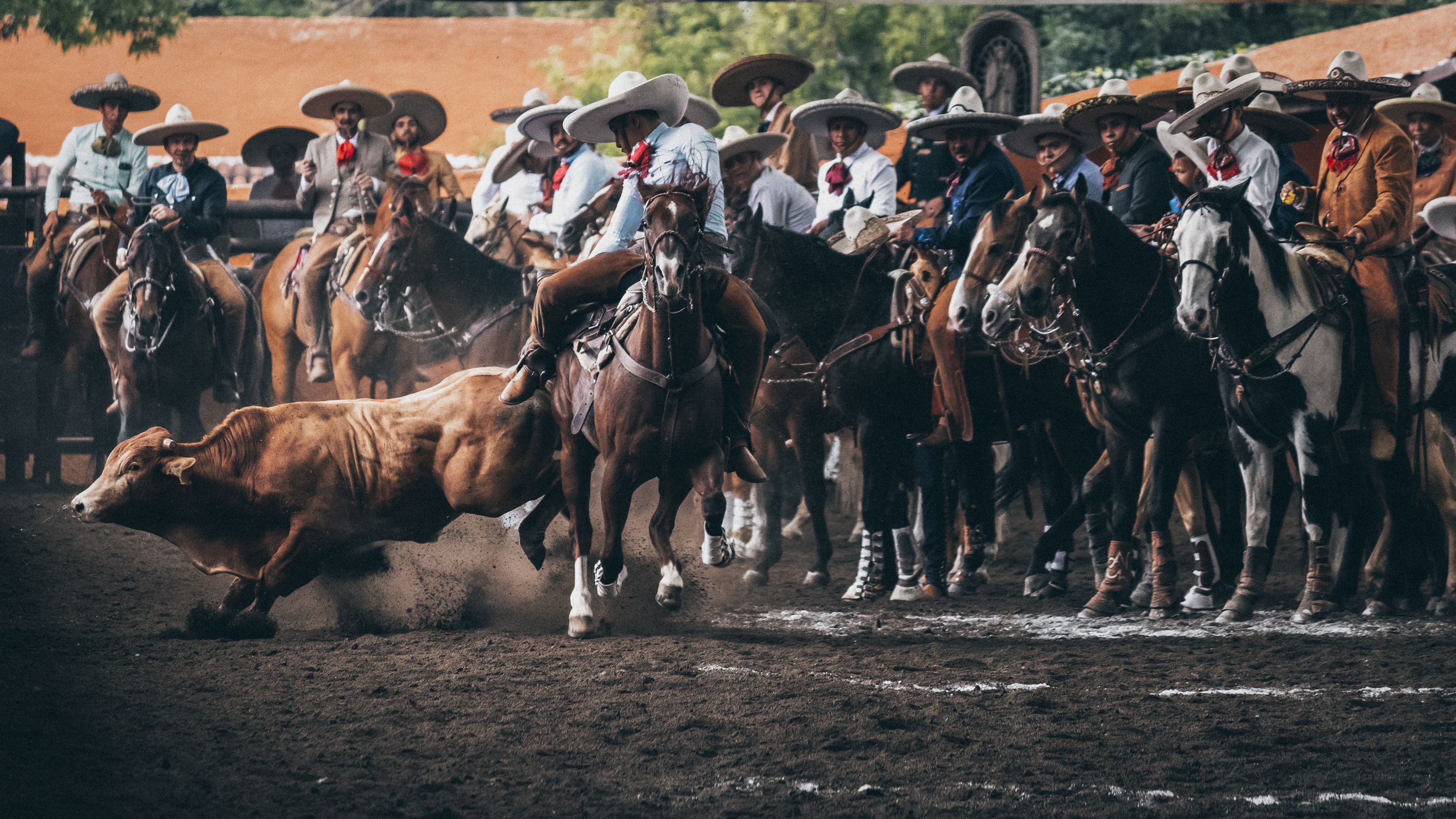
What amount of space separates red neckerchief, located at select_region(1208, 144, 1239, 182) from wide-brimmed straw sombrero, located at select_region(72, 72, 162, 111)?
8960 millimetres

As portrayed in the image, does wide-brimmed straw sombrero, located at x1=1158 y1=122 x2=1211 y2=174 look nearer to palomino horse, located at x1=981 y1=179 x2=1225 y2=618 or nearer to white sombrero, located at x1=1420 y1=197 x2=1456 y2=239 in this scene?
palomino horse, located at x1=981 y1=179 x2=1225 y2=618

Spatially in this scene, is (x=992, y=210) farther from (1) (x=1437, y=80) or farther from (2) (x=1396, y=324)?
(1) (x=1437, y=80)

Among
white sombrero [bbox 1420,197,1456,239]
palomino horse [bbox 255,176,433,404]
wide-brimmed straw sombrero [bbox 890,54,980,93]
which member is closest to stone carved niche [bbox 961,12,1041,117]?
wide-brimmed straw sombrero [bbox 890,54,980,93]

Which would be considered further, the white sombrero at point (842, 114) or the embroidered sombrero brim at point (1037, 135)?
the white sombrero at point (842, 114)

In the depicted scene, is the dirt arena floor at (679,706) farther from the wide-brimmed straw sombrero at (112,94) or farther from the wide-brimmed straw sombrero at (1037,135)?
the wide-brimmed straw sombrero at (112,94)

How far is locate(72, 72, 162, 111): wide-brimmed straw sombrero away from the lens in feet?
41.9

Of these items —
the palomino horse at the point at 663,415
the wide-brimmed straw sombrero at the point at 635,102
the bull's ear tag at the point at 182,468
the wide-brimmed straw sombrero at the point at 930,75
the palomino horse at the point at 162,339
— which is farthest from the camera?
the wide-brimmed straw sombrero at the point at 930,75

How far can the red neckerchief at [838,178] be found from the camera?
1087 cm

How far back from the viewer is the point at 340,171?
12445mm

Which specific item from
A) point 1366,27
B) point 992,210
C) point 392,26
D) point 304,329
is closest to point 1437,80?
point 1366,27

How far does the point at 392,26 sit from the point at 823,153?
17.5 m

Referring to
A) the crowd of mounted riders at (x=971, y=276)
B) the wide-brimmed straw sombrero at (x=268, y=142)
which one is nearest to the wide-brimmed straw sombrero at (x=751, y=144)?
the crowd of mounted riders at (x=971, y=276)

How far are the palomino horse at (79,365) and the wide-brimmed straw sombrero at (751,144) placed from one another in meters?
5.27

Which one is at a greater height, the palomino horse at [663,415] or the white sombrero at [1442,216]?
the white sombrero at [1442,216]
